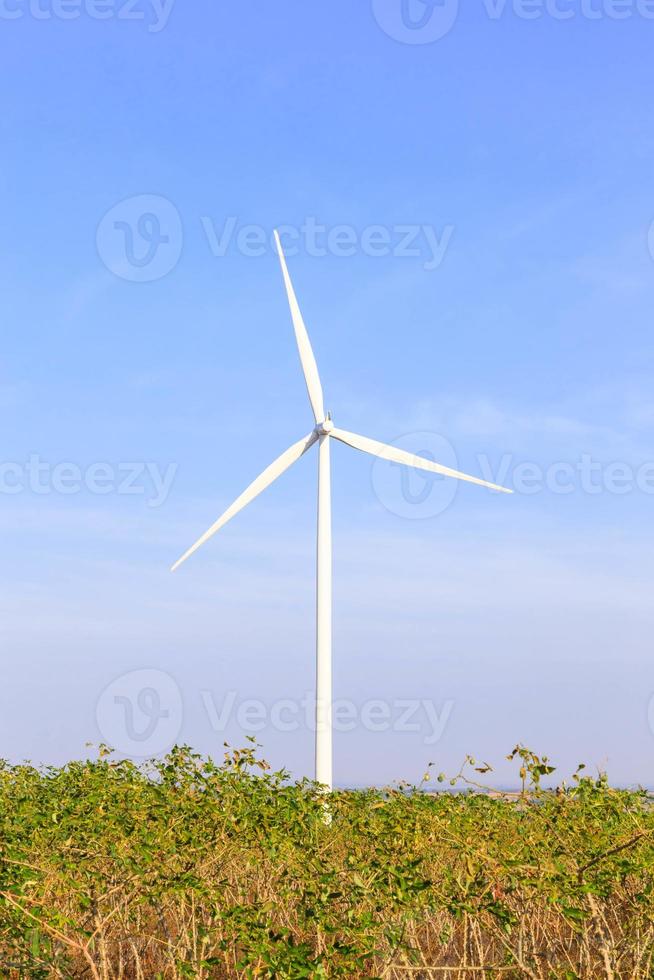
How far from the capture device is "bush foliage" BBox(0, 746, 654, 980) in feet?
32.3

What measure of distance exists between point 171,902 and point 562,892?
14.4 feet

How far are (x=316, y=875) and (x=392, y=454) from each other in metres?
18.9

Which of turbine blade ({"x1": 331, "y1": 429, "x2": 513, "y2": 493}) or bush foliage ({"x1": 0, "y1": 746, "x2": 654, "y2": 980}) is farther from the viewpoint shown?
turbine blade ({"x1": 331, "y1": 429, "x2": 513, "y2": 493})

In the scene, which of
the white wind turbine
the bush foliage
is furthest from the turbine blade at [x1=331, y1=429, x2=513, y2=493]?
the bush foliage

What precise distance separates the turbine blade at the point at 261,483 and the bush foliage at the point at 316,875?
1270 cm

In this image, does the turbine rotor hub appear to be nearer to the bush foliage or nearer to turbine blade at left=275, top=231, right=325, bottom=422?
turbine blade at left=275, top=231, right=325, bottom=422

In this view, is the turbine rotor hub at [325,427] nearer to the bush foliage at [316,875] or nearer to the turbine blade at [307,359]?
the turbine blade at [307,359]

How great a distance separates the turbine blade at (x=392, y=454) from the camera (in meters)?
28.8

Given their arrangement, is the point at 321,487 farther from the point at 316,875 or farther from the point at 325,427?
the point at 316,875

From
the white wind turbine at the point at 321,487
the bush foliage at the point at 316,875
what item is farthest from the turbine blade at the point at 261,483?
the bush foliage at the point at 316,875

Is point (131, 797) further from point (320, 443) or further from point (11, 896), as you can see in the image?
point (320, 443)

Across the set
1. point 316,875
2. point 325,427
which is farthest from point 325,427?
point 316,875

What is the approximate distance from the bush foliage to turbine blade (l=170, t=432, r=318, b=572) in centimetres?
1270

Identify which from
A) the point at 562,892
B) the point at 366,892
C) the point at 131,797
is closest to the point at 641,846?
the point at 562,892
